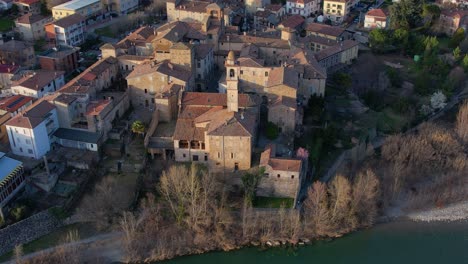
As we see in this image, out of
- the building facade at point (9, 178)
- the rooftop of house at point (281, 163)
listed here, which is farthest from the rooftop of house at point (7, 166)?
the rooftop of house at point (281, 163)

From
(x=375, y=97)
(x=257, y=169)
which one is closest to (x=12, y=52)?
(x=257, y=169)

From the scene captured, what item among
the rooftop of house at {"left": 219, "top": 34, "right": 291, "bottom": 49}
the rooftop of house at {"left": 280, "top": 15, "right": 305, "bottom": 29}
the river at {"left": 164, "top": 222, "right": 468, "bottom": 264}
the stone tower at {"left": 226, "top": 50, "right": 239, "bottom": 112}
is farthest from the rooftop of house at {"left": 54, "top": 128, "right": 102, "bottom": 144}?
the rooftop of house at {"left": 280, "top": 15, "right": 305, "bottom": 29}

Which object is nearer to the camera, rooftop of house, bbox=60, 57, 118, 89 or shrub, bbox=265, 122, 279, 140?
shrub, bbox=265, 122, 279, 140

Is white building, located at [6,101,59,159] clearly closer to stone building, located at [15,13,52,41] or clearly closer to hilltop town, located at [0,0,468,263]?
hilltop town, located at [0,0,468,263]

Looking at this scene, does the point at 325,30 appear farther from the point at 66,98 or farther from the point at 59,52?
the point at 66,98

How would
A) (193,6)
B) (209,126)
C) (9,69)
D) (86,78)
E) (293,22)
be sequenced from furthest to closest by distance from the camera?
(293,22)
(193,6)
(9,69)
(86,78)
(209,126)

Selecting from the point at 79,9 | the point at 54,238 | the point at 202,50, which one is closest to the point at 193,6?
the point at 202,50
